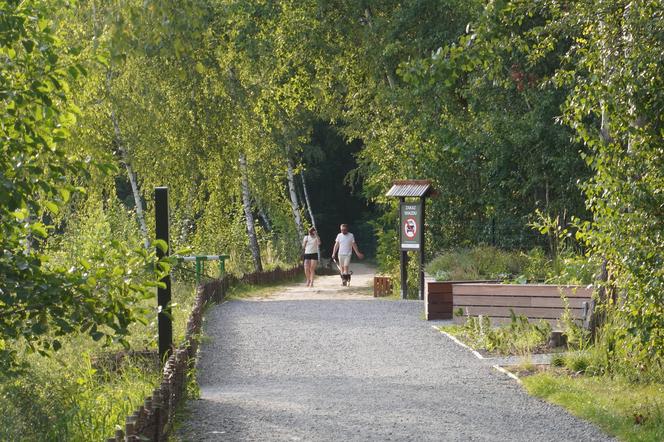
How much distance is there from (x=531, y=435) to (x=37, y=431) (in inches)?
154

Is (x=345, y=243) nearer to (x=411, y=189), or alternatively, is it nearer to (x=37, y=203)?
(x=411, y=189)

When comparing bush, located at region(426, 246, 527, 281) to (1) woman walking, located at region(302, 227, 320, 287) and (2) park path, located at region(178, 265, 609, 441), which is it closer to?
(2) park path, located at region(178, 265, 609, 441)

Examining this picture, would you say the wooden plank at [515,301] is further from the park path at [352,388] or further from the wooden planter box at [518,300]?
the park path at [352,388]

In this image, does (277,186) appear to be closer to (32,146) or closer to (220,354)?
(220,354)

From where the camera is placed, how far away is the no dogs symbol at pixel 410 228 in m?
24.0

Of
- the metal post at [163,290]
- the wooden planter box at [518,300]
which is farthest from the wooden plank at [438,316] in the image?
the metal post at [163,290]

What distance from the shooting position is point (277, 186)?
35.3 metres

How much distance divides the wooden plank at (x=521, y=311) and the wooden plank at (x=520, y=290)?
20cm

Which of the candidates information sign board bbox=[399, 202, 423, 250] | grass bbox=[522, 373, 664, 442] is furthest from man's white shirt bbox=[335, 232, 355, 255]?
grass bbox=[522, 373, 664, 442]

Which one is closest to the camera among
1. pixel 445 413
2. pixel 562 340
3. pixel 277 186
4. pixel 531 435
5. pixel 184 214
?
pixel 531 435

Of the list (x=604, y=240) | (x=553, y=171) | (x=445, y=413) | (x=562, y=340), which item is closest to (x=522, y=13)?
(x=604, y=240)

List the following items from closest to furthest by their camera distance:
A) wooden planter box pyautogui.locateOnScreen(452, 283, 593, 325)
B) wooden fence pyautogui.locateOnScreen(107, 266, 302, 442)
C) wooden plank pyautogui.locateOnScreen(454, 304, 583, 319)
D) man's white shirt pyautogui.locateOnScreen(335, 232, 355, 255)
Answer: wooden fence pyautogui.locateOnScreen(107, 266, 302, 442), wooden planter box pyautogui.locateOnScreen(452, 283, 593, 325), wooden plank pyautogui.locateOnScreen(454, 304, 583, 319), man's white shirt pyautogui.locateOnScreen(335, 232, 355, 255)

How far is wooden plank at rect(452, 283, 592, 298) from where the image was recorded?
1470 cm

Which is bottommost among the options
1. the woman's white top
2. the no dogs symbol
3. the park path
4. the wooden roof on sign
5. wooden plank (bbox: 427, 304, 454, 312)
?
the park path
